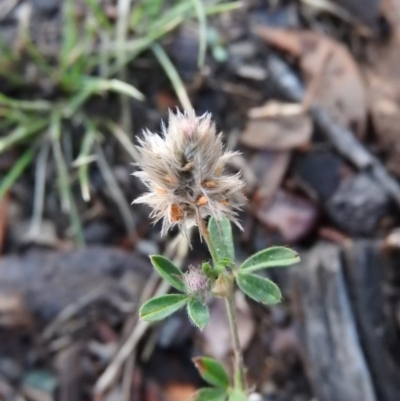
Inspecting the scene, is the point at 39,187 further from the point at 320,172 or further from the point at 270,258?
the point at 270,258

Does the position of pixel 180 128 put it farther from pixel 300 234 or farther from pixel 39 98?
pixel 39 98

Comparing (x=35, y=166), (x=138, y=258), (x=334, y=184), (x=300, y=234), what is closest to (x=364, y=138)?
(x=334, y=184)

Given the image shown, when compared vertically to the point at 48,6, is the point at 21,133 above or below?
below

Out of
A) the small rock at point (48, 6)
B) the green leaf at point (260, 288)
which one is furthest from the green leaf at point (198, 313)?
the small rock at point (48, 6)

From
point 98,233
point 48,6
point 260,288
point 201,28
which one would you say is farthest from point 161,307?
point 48,6

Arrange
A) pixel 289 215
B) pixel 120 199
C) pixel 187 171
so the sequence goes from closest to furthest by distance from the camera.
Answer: pixel 187 171 → pixel 289 215 → pixel 120 199

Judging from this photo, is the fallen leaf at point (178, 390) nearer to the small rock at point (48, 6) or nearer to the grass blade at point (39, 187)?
the grass blade at point (39, 187)
